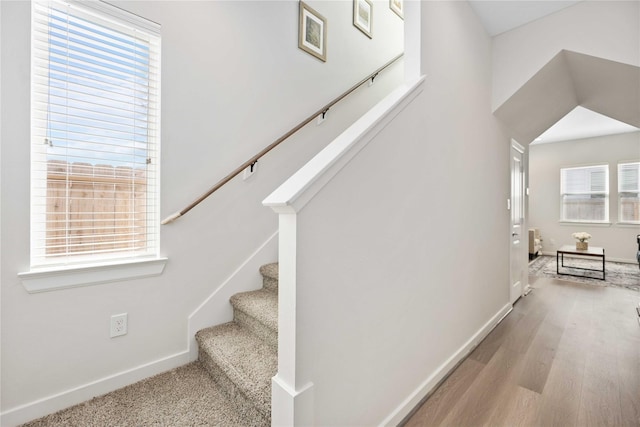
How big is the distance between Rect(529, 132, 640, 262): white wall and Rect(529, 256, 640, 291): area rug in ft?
2.00

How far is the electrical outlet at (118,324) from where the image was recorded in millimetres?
1593

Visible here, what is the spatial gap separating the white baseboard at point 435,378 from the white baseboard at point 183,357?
124 centimetres

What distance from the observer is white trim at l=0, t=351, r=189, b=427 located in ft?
4.42

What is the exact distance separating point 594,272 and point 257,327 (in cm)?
618

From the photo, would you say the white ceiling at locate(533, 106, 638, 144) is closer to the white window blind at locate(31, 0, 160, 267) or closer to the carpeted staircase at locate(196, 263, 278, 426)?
the carpeted staircase at locate(196, 263, 278, 426)

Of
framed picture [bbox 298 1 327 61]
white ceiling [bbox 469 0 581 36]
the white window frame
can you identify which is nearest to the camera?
the white window frame

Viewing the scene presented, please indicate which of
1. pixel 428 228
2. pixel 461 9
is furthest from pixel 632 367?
pixel 461 9

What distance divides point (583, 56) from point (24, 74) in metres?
3.76

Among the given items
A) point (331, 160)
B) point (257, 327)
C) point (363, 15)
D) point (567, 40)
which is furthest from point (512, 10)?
point (257, 327)

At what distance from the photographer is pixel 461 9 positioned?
2129mm

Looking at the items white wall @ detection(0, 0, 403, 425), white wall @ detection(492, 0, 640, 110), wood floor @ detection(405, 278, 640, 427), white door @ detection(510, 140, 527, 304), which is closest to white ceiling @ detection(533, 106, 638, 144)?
white door @ detection(510, 140, 527, 304)

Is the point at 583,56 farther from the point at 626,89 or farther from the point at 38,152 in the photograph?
the point at 38,152

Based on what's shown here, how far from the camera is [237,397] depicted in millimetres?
1428

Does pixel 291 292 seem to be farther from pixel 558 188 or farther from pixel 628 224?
pixel 558 188
